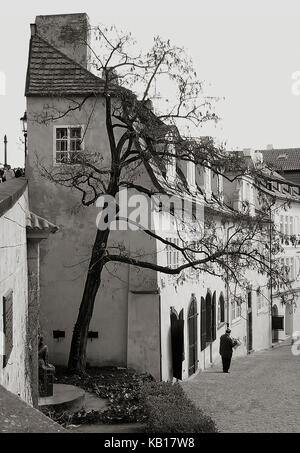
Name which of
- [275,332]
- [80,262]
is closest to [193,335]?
[80,262]

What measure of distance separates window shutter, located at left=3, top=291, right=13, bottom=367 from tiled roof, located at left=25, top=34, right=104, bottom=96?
10.8 m

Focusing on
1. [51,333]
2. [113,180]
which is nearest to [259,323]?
[51,333]

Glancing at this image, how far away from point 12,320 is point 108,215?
8.78 metres

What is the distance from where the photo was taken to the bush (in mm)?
11516

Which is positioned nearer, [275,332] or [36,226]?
[36,226]

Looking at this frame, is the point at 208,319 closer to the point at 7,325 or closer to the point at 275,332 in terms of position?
the point at 275,332

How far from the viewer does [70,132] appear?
21.1 metres

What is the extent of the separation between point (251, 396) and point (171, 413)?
7029mm

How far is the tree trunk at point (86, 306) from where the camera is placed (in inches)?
734

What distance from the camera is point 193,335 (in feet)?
80.5

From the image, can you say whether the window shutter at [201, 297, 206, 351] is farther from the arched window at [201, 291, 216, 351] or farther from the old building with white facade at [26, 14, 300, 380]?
the old building with white facade at [26, 14, 300, 380]

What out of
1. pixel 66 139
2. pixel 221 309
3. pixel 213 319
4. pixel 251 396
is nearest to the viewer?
pixel 251 396
